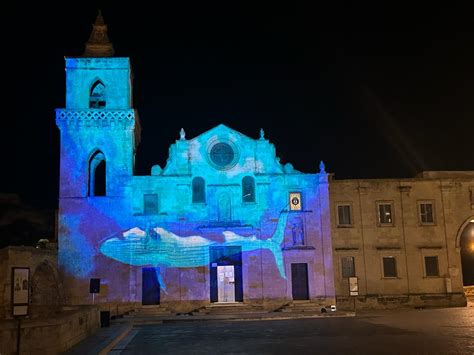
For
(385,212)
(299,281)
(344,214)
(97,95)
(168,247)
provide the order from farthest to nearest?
(97,95)
(385,212)
(344,214)
(299,281)
(168,247)

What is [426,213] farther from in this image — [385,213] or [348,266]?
[348,266]

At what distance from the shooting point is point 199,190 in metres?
37.5

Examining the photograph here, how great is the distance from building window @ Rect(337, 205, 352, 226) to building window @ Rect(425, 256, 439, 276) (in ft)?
19.5

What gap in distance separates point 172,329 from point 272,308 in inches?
438

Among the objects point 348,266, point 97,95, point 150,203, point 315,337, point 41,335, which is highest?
point 97,95

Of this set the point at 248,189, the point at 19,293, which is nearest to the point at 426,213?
the point at 248,189

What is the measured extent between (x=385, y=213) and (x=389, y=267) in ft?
12.2

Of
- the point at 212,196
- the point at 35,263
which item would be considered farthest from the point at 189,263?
the point at 35,263

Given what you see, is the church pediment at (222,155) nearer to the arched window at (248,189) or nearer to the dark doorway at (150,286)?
the arched window at (248,189)

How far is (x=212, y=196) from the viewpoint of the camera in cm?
3712

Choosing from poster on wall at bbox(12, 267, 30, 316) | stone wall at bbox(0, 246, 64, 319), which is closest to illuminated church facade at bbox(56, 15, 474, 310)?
stone wall at bbox(0, 246, 64, 319)

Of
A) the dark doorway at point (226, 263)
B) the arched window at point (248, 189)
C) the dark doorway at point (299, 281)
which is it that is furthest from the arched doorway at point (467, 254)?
the dark doorway at point (226, 263)

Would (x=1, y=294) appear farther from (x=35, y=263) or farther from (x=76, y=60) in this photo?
(x=76, y=60)

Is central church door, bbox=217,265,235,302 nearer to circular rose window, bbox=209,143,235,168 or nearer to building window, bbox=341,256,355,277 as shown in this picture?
circular rose window, bbox=209,143,235,168
